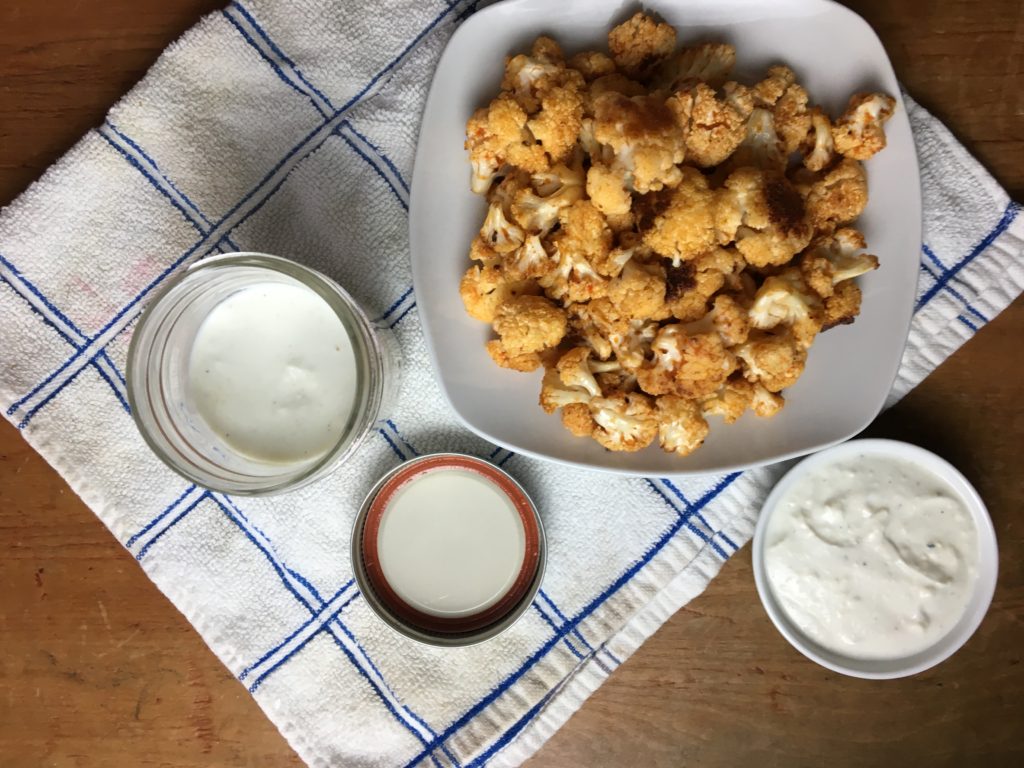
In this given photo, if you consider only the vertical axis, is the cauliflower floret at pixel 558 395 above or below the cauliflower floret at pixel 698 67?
below

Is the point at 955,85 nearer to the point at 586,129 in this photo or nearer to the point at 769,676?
the point at 586,129

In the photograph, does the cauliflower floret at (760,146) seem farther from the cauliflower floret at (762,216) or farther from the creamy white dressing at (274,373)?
the creamy white dressing at (274,373)

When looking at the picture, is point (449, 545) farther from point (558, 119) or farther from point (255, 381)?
point (558, 119)

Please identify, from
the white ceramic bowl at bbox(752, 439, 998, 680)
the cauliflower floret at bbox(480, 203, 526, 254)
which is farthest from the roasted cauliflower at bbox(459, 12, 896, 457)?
the white ceramic bowl at bbox(752, 439, 998, 680)

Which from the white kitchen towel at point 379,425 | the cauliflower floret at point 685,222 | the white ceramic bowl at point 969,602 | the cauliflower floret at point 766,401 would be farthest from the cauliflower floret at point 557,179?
the white ceramic bowl at point 969,602

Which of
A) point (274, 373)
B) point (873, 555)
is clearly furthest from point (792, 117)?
point (274, 373)

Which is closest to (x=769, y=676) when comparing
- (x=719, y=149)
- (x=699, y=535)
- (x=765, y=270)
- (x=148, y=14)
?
(x=699, y=535)
